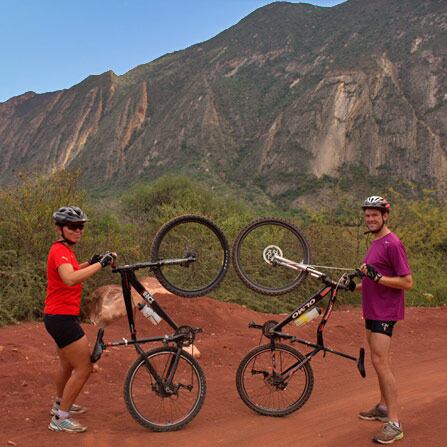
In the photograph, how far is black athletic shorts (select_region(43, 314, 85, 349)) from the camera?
5914 mm

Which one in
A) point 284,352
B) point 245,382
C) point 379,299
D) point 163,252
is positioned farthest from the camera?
point 163,252

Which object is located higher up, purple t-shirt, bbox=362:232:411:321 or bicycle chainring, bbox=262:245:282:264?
bicycle chainring, bbox=262:245:282:264

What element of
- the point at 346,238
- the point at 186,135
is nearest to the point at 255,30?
the point at 186,135

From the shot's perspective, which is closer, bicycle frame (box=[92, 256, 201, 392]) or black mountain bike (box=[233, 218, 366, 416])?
bicycle frame (box=[92, 256, 201, 392])

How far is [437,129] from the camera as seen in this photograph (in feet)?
228

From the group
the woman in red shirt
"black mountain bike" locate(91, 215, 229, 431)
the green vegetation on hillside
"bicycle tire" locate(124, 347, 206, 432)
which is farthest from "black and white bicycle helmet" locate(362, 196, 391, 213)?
the green vegetation on hillside

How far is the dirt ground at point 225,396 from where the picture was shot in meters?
6.00

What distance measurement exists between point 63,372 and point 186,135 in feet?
248

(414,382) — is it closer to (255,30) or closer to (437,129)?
(437,129)

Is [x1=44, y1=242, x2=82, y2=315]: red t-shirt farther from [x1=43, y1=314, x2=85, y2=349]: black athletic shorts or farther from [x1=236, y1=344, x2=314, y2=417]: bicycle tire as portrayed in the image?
[x1=236, y1=344, x2=314, y2=417]: bicycle tire

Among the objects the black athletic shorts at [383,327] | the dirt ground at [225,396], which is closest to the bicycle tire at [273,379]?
the dirt ground at [225,396]

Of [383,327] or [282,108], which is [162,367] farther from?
[282,108]

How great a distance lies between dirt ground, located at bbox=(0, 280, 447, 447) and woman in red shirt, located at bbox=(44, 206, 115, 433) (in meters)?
0.29

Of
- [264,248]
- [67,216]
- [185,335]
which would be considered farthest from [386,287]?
[264,248]
